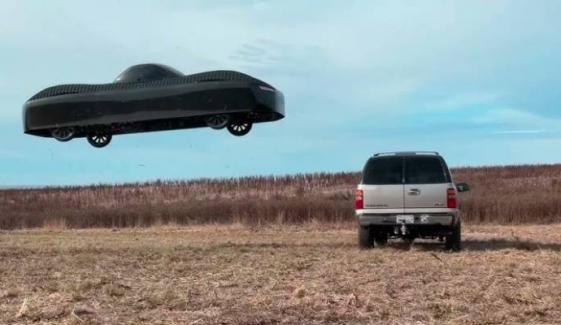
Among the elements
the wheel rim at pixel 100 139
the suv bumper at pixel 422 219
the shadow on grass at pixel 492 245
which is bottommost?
the shadow on grass at pixel 492 245

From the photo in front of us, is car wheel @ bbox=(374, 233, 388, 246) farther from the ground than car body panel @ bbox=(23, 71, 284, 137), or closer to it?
closer to it

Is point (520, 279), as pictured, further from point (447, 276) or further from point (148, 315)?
point (148, 315)

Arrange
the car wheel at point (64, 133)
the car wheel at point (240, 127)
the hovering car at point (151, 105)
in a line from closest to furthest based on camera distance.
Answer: the hovering car at point (151, 105)
the car wheel at point (240, 127)
the car wheel at point (64, 133)

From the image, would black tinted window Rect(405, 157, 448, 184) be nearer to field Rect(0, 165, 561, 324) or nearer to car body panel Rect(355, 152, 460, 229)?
car body panel Rect(355, 152, 460, 229)

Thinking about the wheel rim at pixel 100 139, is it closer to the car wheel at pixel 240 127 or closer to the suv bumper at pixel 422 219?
the car wheel at pixel 240 127

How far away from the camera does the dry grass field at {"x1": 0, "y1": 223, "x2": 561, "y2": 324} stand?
24.0ft

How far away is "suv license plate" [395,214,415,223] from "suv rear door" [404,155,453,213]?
0.10 meters

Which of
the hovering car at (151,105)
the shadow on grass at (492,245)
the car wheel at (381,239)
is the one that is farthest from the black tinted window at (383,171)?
the hovering car at (151,105)

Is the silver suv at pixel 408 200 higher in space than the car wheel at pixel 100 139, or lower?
lower

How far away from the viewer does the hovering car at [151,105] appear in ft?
46.9

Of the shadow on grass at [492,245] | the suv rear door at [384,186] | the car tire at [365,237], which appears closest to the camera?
the suv rear door at [384,186]

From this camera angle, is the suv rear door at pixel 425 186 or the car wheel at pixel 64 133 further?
the car wheel at pixel 64 133

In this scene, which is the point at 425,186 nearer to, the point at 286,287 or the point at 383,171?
the point at 383,171

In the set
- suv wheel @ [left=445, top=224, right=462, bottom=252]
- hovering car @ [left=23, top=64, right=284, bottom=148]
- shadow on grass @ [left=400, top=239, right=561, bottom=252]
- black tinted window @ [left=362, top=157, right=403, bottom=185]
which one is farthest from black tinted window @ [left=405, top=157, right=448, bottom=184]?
hovering car @ [left=23, top=64, right=284, bottom=148]
